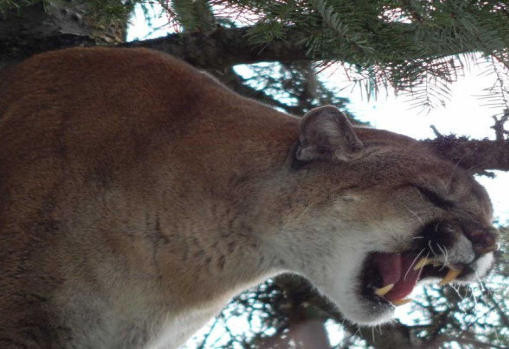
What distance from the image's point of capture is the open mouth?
3.64m

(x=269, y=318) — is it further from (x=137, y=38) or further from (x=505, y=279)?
(x=137, y=38)

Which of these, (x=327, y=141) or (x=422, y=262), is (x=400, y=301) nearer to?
(x=422, y=262)

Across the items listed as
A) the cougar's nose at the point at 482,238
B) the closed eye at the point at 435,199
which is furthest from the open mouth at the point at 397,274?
the closed eye at the point at 435,199

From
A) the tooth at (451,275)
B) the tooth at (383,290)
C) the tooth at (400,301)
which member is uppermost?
the tooth at (451,275)

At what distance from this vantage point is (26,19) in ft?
15.2

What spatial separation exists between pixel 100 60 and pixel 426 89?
1.69 meters

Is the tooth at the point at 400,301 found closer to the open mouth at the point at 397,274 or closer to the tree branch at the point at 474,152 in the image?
the open mouth at the point at 397,274

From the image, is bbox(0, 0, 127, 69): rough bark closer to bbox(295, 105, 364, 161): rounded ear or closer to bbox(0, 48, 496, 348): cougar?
bbox(0, 48, 496, 348): cougar

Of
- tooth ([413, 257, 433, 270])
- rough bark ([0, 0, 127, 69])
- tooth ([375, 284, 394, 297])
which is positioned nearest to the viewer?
tooth ([413, 257, 433, 270])

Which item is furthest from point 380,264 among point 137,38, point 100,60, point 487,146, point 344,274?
point 137,38

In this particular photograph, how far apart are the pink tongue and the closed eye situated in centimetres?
28

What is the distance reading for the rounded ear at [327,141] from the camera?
3.74 m

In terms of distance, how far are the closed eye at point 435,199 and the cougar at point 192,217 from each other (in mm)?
10

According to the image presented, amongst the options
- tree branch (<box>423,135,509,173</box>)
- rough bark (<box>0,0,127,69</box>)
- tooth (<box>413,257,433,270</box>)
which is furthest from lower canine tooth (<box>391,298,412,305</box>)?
rough bark (<box>0,0,127,69</box>)
